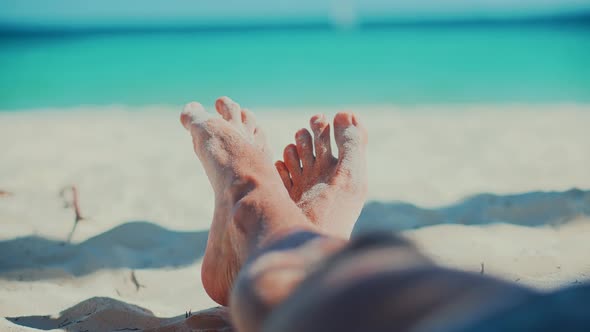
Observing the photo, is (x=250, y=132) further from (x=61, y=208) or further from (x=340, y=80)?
(x=340, y=80)

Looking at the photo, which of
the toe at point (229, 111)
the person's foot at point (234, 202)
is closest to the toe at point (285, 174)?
the toe at point (229, 111)

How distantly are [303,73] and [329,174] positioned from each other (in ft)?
31.9

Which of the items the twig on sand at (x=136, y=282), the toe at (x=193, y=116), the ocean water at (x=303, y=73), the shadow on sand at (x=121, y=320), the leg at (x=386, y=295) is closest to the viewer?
the leg at (x=386, y=295)

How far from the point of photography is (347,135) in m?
2.38

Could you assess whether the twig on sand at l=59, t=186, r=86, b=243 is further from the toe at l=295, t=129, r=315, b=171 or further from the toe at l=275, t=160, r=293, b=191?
the toe at l=295, t=129, r=315, b=171

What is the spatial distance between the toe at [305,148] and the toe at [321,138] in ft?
0.10

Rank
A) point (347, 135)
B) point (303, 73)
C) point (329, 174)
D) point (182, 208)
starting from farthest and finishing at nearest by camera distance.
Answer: point (303, 73) < point (182, 208) < point (347, 135) < point (329, 174)

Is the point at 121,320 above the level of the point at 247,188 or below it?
below

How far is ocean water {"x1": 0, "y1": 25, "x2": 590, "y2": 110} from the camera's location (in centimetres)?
867

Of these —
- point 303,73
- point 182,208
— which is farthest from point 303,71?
point 182,208

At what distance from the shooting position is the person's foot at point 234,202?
1.36 m

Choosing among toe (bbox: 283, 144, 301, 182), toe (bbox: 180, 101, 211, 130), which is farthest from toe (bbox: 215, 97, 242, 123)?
toe (bbox: 283, 144, 301, 182)

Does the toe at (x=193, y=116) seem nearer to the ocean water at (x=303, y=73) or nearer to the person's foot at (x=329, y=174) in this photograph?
the person's foot at (x=329, y=174)

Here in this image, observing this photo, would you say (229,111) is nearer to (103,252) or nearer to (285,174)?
(285,174)
